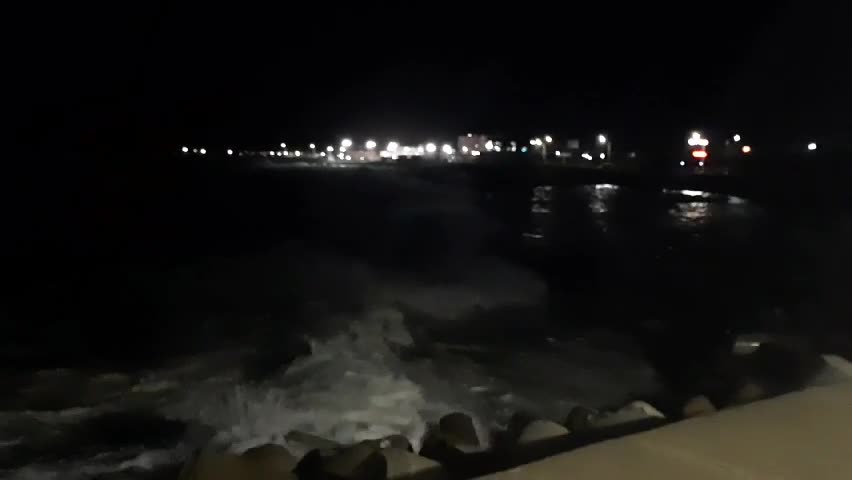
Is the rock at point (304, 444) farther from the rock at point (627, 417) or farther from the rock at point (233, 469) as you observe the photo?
the rock at point (627, 417)

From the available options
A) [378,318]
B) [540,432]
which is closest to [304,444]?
[540,432]

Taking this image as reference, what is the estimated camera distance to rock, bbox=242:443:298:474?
8.69 metres

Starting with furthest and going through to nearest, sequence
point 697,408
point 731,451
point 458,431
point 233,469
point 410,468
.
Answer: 1. point 697,408
2. point 458,431
3. point 233,469
4. point 410,468
5. point 731,451

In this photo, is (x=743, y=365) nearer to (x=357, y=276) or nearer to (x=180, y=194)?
(x=357, y=276)

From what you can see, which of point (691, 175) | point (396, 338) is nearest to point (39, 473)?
point (396, 338)

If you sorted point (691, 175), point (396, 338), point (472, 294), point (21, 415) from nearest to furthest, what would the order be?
point (21, 415) → point (396, 338) → point (472, 294) → point (691, 175)

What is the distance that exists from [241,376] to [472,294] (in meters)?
10.2

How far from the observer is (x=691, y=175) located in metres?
70.3

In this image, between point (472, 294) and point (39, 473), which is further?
point (472, 294)

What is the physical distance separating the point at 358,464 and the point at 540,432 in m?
1.89

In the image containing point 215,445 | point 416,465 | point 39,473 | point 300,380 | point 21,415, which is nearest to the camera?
point 416,465

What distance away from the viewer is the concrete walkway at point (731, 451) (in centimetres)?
608

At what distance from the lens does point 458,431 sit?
1032 cm

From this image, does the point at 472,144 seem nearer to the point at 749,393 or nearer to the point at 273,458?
the point at 749,393
